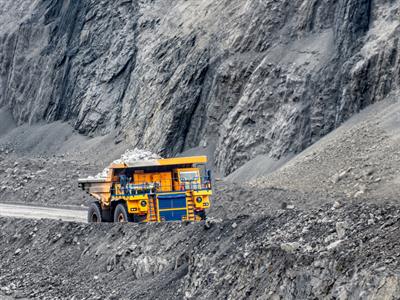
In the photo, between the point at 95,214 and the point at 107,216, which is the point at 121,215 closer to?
the point at 107,216

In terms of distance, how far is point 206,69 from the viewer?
49.9 m

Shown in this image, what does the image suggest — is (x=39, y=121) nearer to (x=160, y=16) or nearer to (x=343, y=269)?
(x=160, y=16)

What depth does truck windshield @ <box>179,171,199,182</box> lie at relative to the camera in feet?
97.6

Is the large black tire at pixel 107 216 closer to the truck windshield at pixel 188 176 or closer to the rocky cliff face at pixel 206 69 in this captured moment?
the truck windshield at pixel 188 176

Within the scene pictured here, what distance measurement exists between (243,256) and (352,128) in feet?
63.1

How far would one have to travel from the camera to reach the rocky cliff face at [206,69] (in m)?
40.7

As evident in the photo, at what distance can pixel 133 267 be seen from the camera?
80.1 ft

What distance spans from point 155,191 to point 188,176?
5.42 feet

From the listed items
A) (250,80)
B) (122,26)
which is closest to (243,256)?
(250,80)

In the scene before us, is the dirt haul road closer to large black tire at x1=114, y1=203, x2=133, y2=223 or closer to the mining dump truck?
the mining dump truck

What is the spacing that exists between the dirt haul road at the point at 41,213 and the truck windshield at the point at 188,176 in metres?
6.43

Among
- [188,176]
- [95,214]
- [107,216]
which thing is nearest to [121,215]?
[107,216]

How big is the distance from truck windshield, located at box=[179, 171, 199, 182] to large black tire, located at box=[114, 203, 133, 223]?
2202 millimetres

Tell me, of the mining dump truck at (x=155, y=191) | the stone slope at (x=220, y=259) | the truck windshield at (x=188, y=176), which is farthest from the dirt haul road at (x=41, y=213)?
the truck windshield at (x=188, y=176)
